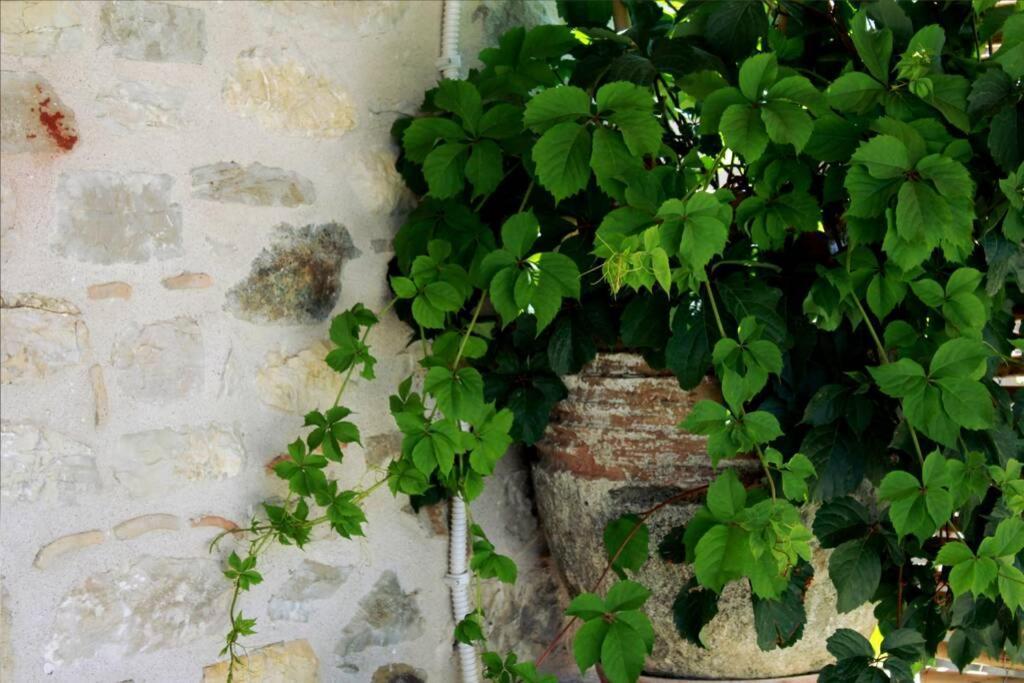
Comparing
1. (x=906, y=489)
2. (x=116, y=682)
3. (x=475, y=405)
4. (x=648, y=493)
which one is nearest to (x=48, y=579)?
(x=116, y=682)

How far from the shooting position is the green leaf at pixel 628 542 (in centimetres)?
148

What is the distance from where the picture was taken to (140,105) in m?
1.35

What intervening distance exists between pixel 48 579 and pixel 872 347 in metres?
1.08

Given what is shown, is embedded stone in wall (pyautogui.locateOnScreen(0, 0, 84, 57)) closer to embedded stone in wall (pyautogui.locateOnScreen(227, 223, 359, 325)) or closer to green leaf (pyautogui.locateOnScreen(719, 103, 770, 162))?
embedded stone in wall (pyautogui.locateOnScreen(227, 223, 359, 325))

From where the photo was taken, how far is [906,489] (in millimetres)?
1211

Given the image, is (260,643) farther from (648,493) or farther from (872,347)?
(872,347)

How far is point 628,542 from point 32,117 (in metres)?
0.92

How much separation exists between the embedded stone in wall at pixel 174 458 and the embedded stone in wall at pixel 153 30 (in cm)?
48

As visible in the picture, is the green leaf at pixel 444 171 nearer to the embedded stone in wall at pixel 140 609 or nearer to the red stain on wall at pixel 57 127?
the red stain on wall at pixel 57 127

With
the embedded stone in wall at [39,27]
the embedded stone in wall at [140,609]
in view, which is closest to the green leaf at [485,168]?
the embedded stone in wall at [39,27]

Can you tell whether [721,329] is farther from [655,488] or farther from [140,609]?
[140,609]

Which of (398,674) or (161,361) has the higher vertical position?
(161,361)

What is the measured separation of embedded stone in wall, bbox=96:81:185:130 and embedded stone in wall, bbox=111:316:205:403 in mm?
249

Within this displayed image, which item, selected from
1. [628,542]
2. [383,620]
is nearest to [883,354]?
[628,542]
